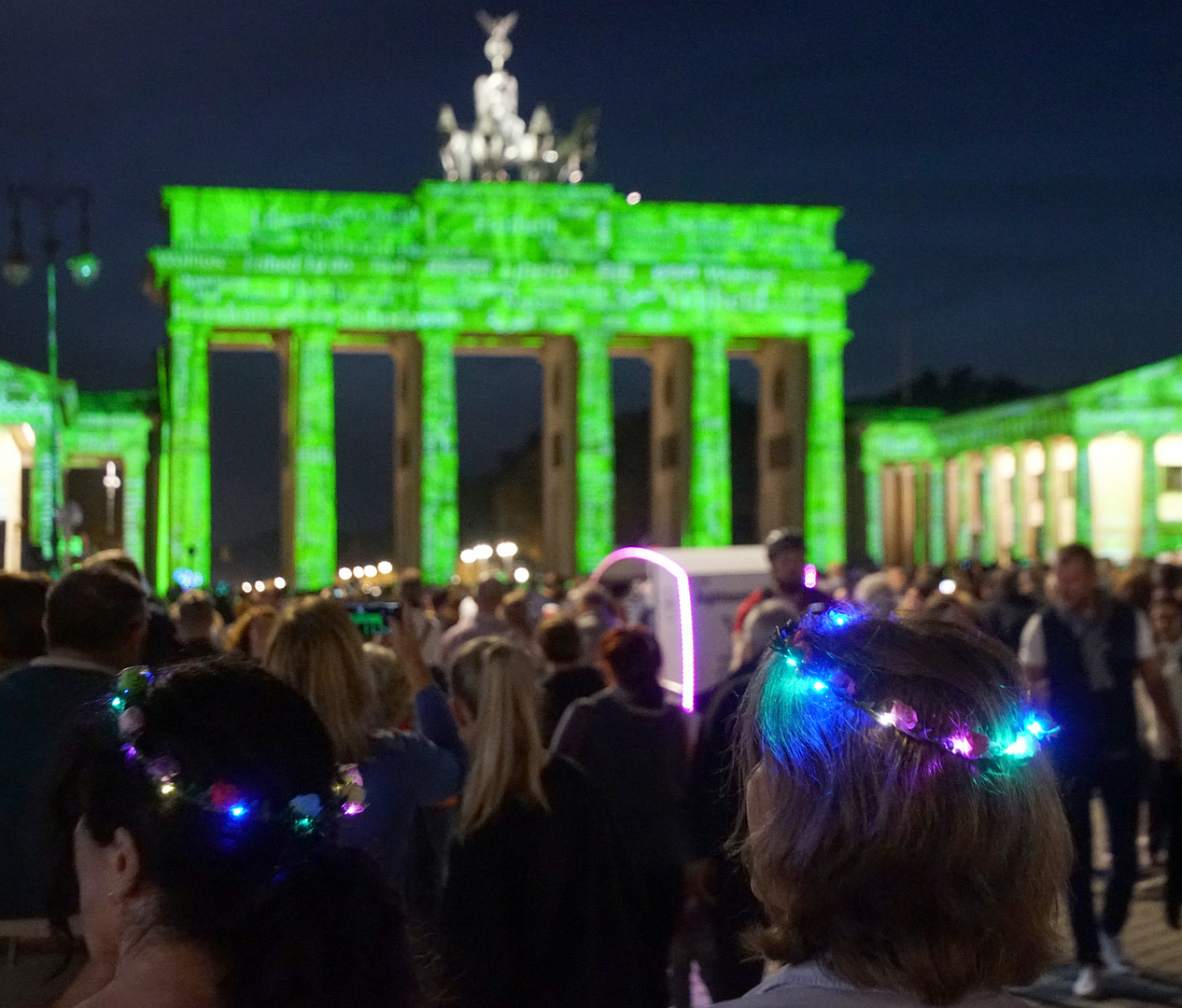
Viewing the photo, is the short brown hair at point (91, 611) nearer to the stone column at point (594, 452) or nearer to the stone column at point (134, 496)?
the stone column at point (594, 452)

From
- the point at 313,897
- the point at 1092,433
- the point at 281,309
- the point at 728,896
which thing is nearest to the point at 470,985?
the point at 728,896

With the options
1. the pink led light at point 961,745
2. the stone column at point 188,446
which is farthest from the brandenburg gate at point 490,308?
the pink led light at point 961,745

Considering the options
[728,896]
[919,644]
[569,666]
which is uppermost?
[919,644]

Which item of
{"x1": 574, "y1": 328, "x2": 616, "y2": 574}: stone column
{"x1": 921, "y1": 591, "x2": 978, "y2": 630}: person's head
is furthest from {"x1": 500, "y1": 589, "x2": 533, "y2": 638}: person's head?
{"x1": 574, "y1": 328, "x2": 616, "y2": 574}: stone column

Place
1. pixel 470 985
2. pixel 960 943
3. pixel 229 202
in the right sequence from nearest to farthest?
1. pixel 960 943
2. pixel 470 985
3. pixel 229 202

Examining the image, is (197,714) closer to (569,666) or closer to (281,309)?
(569,666)

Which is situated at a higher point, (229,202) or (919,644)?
(229,202)

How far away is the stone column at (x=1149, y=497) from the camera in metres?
65.9

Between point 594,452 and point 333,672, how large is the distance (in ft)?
186

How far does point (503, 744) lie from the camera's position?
5891 mm

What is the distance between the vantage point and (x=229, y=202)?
58.1m

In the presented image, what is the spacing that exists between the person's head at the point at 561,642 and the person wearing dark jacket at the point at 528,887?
4263mm

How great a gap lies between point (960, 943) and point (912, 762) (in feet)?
0.93

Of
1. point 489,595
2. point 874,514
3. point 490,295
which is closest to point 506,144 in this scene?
point 490,295
